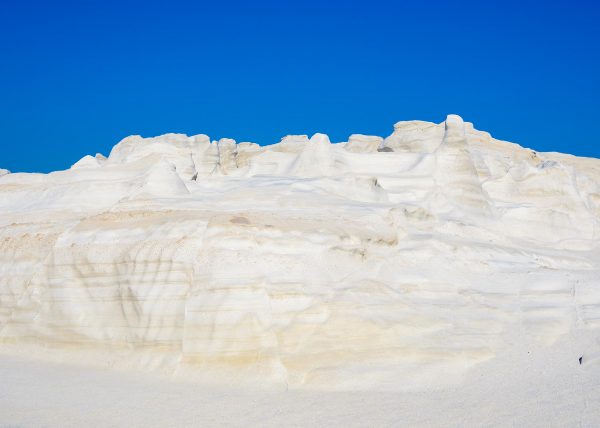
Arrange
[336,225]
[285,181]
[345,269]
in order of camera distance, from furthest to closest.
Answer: [285,181] < [336,225] < [345,269]

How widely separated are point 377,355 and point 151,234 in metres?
4.72

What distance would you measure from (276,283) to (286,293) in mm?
237

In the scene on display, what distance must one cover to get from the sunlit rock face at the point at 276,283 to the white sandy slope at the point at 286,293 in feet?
0.10

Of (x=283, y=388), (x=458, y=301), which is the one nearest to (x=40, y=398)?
(x=283, y=388)

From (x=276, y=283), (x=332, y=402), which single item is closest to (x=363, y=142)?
(x=276, y=283)

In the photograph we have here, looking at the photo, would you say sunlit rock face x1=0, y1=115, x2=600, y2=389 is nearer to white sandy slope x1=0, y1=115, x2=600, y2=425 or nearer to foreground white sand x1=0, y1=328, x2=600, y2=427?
white sandy slope x1=0, y1=115, x2=600, y2=425

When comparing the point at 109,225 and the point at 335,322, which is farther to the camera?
the point at 109,225

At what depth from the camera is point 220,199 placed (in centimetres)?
1551

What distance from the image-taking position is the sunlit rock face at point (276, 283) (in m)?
11.2

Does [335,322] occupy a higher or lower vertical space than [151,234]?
lower

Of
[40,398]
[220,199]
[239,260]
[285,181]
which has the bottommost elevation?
[40,398]

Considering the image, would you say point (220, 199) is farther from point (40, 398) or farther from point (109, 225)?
point (40, 398)

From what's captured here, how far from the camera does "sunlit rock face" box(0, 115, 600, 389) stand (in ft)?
36.8

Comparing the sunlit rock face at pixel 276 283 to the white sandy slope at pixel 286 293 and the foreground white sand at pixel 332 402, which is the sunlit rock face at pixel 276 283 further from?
the foreground white sand at pixel 332 402
